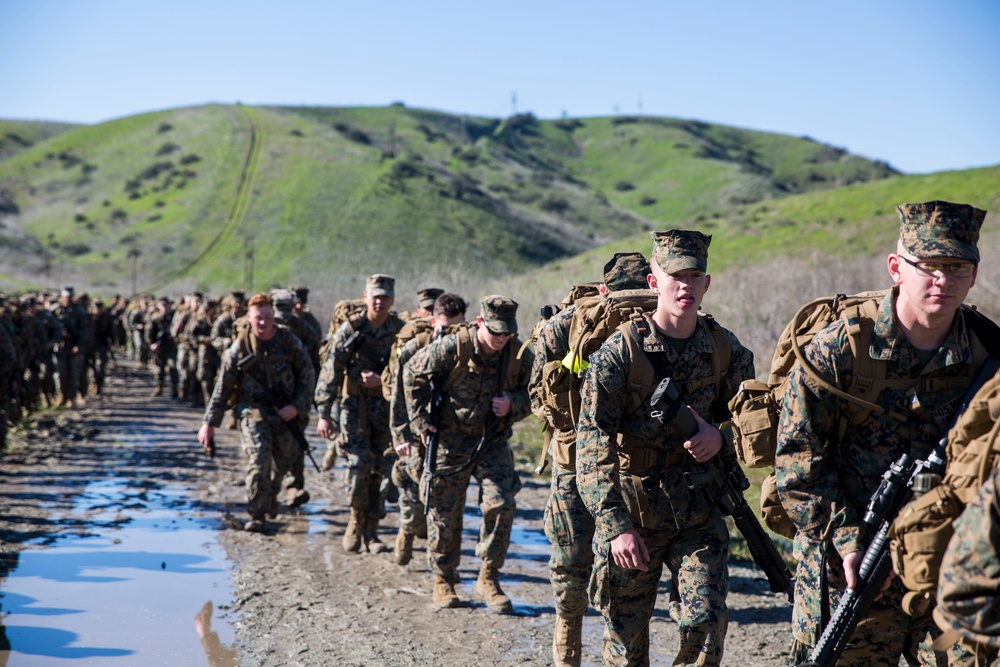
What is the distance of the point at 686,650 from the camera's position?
456cm

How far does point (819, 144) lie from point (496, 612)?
145218 millimetres

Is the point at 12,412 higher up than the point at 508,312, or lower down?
lower down

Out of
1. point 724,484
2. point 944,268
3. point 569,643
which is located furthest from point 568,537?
point 944,268

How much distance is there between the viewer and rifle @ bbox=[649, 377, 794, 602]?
14.8 ft

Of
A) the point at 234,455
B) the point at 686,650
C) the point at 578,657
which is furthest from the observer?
the point at 234,455

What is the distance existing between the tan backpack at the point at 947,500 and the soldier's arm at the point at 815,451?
615mm

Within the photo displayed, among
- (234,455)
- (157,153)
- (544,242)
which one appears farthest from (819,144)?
(234,455)

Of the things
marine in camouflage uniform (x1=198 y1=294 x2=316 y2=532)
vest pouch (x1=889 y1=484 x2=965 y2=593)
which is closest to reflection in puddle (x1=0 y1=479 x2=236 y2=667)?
marine in camouflage uniform (x1=198 y1=294 x2=316 y2=532)

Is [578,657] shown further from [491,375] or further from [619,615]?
[491,375]

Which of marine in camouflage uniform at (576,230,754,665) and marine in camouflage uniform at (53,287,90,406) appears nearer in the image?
marine in camouflage uniform at (576,230,754,665)

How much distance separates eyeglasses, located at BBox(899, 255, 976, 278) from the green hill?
29.0 metres

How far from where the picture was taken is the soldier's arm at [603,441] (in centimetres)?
445

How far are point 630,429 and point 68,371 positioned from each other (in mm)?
16645

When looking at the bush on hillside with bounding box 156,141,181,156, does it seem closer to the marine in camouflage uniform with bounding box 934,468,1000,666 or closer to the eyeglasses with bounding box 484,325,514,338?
the eyeglasses with bounding box 484,325,514,338
